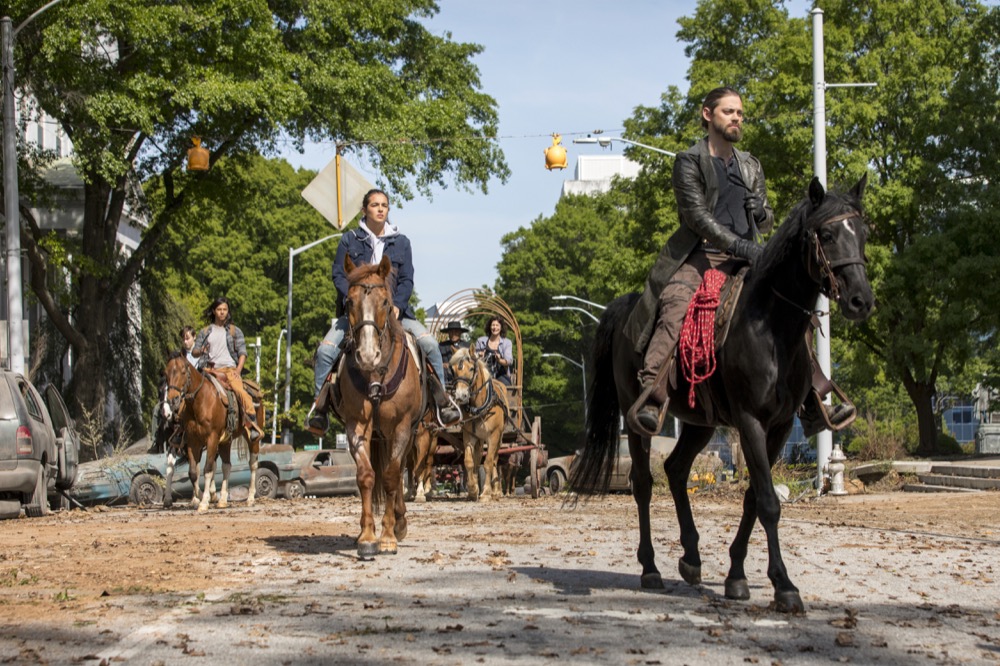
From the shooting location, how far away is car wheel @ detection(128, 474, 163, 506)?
2853cm

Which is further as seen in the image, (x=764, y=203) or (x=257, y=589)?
(x=764, y=203)

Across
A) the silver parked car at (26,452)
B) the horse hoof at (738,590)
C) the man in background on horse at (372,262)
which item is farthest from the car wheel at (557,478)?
the horse hoof at (738,590)

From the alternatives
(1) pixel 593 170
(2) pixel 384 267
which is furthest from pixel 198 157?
(1) pixel 593 170

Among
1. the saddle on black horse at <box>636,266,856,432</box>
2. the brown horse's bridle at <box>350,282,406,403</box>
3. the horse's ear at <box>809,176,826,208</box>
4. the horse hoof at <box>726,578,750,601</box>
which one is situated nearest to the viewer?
the horse's ear at <box>809,176,826,208</box>

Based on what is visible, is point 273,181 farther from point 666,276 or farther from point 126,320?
point 666,276

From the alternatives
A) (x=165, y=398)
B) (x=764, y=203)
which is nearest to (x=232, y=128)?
(x=165, y=398)

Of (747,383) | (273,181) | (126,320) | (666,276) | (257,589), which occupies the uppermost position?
(273,181)

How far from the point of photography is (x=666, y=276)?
9625 mm

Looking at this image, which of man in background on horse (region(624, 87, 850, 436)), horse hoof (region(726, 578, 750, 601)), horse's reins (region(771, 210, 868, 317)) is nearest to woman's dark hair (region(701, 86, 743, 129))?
man in background on horse (region(624, 87, 850, 436))

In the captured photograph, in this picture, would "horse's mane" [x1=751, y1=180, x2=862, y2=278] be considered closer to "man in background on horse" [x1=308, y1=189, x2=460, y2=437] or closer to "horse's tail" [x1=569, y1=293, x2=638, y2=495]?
"horse's tail" [x1=569, y1=293, x2=638, y2=495]

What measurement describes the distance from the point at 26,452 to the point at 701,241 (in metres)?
12.2

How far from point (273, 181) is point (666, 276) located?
215 feet

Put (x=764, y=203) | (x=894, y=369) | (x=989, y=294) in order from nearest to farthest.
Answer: (x=764, y=203) < (x=989, y=294) < (x=894, y=369)

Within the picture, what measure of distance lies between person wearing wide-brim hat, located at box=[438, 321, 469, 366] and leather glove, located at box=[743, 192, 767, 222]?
46.6 ft
